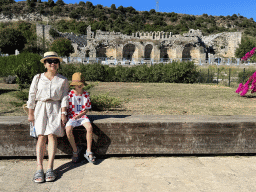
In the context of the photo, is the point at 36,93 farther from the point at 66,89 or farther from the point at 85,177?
the point at 85,177

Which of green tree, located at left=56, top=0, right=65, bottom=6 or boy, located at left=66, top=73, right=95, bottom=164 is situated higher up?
green tree, located at left=56, top=0, right=65, bottom=6

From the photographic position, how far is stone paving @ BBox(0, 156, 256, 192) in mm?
2381

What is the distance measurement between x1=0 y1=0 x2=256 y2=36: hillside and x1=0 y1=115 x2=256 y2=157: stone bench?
58.7 metres

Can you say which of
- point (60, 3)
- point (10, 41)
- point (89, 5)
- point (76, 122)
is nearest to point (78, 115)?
point (76, 122)

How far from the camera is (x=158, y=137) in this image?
3158 mm

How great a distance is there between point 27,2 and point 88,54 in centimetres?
Answer: 4439

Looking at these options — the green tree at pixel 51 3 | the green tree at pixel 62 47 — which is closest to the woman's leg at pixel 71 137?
the green tree at pixel 62 47

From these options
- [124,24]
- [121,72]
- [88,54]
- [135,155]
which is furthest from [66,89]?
[124,24]

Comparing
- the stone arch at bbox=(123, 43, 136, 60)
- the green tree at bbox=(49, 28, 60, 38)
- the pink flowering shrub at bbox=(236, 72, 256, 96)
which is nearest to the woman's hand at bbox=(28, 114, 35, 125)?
the pink flowering shrub at bbox=(236, 72, 256, 96)

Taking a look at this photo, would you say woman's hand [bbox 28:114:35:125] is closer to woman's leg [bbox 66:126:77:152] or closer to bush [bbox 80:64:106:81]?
woman's leg [bbox 66:126:77:152]

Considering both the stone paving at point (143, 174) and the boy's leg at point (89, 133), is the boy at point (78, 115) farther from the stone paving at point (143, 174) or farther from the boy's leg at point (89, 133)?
the stone paving at point (143, 174)

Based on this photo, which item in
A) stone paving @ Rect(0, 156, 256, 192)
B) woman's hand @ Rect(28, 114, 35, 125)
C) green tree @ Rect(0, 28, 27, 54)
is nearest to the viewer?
stone paving @ Rect(0, 156, 256, 192)

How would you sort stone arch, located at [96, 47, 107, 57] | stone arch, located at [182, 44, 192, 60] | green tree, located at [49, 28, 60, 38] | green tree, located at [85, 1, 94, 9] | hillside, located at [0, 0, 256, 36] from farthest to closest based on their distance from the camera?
green tree, located at [85, 1, 94, 9], hillside, located at [0, 0, 256, 36], green tree, located at [49, 28, 60, 38], stone arch, located at [182, 44, 192, 60], stone arch, located at [96, 47, 107, 57]

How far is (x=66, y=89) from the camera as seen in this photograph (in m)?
2.91
